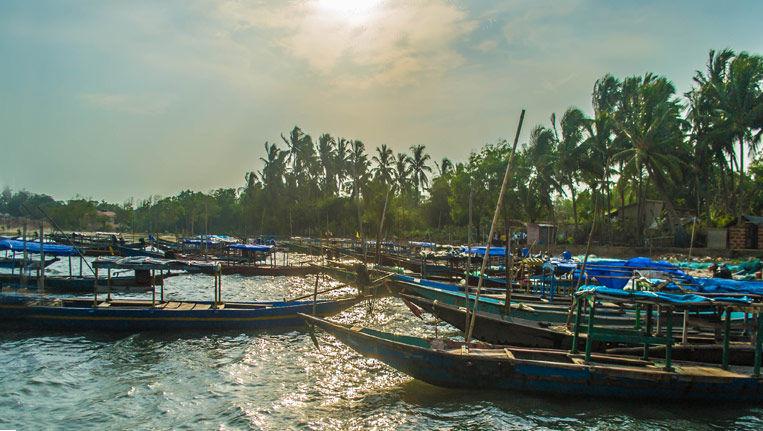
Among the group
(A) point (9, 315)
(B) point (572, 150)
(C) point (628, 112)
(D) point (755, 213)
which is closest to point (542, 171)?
(B) point (572, 150)

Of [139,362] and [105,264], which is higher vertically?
[105,264]

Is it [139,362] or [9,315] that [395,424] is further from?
[9,315]

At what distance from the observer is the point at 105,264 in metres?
14.8

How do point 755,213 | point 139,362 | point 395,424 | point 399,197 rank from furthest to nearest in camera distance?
1. point 399,197
2. point 755,213
3. point 139,362
4. point 395,424

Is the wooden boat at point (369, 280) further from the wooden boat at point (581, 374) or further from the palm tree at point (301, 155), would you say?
the palm tree at point (301, 155)

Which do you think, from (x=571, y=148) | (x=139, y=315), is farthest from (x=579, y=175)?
(x=139, y=315)

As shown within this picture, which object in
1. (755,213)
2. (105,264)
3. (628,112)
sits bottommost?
(105,264)

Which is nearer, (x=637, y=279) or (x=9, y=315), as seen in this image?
(x=637, y=279)

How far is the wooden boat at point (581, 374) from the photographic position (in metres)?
8.13

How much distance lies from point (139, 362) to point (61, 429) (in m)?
3.32

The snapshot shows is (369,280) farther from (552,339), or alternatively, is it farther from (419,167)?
(419,167)

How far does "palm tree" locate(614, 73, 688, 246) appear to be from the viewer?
1214 inches

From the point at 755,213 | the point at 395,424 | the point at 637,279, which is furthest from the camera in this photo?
the point at 755,213

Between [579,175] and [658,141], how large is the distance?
26.8 feet
